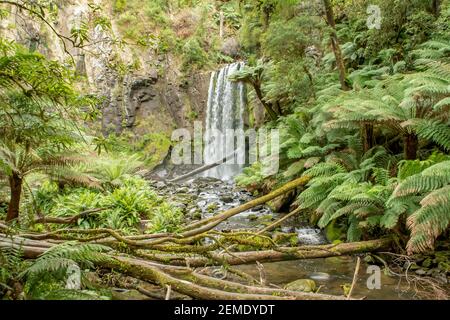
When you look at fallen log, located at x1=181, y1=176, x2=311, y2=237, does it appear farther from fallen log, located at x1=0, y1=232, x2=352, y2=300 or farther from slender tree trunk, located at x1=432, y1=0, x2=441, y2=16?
Result: slender tree trunk, located at x1=432, y1=0, x2=441, y2=16

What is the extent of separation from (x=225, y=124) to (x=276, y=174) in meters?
6.31

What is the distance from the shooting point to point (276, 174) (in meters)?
7.52

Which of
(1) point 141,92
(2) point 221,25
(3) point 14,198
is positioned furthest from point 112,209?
(2) point 221,25

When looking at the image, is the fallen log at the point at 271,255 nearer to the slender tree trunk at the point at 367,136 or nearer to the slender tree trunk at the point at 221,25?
the slender tree trunk at the point at 367,136

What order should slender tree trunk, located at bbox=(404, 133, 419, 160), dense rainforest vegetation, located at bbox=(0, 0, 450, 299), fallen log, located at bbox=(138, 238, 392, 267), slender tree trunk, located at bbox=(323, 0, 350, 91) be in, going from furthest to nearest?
slender tree trunk, located at bbox=(323, 0, 350, 91)
slender tree trunk, located at bbox=(404, 133, 419, 160)
fallen log, located at bbox=(138, 238, 392, 267)
dense rainforest vegetation, located at bbox=(0, 0, 450, 299)

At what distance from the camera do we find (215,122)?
1389cm

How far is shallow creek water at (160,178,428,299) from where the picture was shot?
3.53m

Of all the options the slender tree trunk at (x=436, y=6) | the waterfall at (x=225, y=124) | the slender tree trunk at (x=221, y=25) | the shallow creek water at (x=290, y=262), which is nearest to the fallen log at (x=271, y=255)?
the shallow creek water at (x=290, y=262)

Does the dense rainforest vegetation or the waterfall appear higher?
the waterfall

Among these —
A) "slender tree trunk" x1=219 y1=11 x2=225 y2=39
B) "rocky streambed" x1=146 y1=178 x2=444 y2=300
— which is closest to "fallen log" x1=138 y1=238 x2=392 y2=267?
"rocky streambed" x1=146 y1=178 x2=444 y2=300

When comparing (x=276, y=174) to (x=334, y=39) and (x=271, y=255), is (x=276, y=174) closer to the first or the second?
(x=334, y=39)

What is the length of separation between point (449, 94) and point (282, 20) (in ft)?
13.5

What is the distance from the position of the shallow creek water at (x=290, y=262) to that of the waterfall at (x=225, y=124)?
2.40 meters

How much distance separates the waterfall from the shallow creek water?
2.40 m
